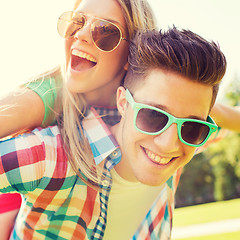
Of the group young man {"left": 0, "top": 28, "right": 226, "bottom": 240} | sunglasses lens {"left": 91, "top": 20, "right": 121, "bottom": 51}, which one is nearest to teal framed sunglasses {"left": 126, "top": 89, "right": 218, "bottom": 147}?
young man {"left": 0, "top": 28, "right": 226, "bottom": 240}

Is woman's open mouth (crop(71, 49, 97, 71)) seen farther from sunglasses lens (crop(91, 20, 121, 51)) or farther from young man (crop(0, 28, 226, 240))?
young man (crop(0, 28, 226, 240))

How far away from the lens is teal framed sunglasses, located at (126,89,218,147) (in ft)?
6.63

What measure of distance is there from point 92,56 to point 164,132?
0.90 metres

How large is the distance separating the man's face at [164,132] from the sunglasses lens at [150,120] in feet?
0.18

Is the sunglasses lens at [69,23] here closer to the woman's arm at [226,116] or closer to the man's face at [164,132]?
the man's face at [164,132]

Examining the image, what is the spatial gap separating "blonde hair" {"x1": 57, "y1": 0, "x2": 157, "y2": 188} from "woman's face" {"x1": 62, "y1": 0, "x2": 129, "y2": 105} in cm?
9

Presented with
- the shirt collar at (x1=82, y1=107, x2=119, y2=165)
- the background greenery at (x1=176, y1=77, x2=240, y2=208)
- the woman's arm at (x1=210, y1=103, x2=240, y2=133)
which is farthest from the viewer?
the background greenery at (x1=176, y1=77, x2=240, y2=208)

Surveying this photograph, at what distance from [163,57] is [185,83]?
0.24 meters

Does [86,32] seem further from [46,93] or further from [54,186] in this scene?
[54,186]

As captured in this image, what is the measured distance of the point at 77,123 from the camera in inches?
99.2

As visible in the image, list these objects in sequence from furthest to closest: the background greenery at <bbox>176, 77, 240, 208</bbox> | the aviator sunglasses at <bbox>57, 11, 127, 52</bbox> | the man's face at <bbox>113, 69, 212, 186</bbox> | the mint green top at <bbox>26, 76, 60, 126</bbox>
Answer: the background greenery at <bbox>176, 77, 240, 208</bbox> < the mint green top at <bbox>26, 76, 60, 126</bbox> < the aviator sunglasses at <bbox>57, 11, 127, 52</bbox> < the man's face at <bbox>113, 69, 212, 186</bbox>

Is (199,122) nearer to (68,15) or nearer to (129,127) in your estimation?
(129,127)

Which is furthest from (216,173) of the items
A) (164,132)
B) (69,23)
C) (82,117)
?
(164,132)

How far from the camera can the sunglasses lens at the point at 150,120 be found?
203 cm
